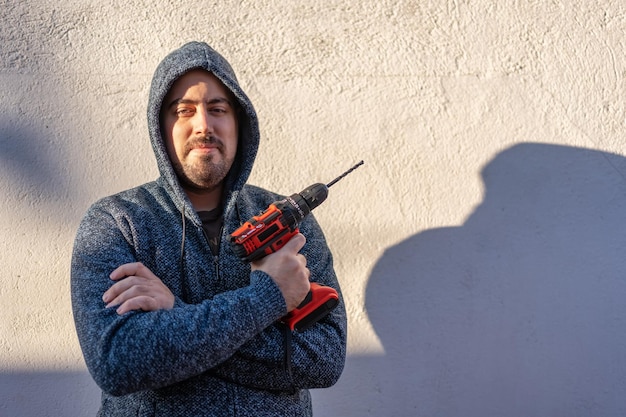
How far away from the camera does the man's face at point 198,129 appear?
7.02 ft

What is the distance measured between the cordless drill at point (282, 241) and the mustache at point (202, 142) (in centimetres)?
33

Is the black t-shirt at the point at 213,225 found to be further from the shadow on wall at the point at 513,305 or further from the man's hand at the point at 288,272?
the shadow on wall at the point at 513,305

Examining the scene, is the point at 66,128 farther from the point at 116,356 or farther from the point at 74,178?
the point at 116,356

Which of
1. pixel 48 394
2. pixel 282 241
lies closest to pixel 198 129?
pixel 282 241

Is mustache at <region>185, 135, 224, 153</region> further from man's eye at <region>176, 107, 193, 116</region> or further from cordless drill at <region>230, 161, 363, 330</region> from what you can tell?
cordless drill at <region>230, 161, 363, 330</region>

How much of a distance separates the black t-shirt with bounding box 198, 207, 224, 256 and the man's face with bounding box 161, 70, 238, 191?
0.29 feet

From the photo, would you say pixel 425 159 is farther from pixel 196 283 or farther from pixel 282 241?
pixel 196 283

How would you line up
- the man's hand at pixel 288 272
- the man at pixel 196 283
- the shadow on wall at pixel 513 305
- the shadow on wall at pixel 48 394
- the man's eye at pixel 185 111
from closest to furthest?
the man at pixel 196 283, the man's hand at pixel 288 272, the man's eye at pixel 185 111, the shadow on wall at pixel 48 394, the shadow on wall at pixel 513 305

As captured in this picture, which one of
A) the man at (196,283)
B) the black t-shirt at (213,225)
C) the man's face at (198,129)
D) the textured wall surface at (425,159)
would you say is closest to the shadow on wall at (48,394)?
the textured wall surface at (425,159)

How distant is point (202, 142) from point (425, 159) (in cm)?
108

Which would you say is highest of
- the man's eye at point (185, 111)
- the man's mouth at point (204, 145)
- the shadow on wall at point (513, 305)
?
the man's eye at point (185, 111)

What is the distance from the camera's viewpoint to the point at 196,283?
2.02 metres

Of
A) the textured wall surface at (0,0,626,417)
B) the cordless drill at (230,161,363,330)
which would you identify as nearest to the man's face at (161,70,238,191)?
the cordless drill at (230,161,363,330)

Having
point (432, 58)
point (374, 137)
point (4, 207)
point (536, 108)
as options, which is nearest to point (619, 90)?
point (536, 108)
